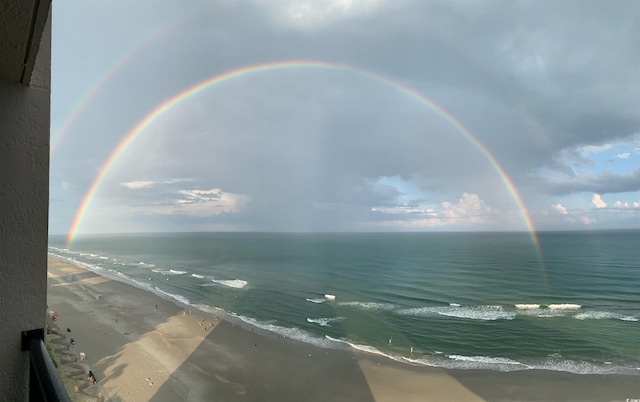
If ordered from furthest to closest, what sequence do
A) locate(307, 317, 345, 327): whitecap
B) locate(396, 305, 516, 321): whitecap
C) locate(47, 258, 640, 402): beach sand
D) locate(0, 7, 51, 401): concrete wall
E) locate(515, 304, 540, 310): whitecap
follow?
locate(515, 304, 540, 310): whitecap → locate(396, 305, 516, 321): whitecap → locate(307, 317, 345, 327): whitecap → locate(47, 258, 640, 402): beach sand → locate(0, 7, 51, 401): concrete wall

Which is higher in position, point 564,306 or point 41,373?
point 41,373

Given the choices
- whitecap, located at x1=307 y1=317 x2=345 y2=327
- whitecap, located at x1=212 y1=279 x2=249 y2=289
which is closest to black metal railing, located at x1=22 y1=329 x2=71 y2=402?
whitecap, located at x1=307 y1=317 x2=345 y2=327

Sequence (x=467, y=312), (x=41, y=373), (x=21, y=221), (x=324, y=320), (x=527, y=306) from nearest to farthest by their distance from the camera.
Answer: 1. (x=41, y=373)
2. (x=21, y=221)
3. (x=324, y=320)
4. (x=467, y=312)
5. (x=527, y=306)

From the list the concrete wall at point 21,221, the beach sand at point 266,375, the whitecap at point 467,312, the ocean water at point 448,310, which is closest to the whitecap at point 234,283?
the ocean water at point 448,310

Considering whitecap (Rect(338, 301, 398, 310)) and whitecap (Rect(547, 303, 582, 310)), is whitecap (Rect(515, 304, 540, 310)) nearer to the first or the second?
whitecap (Rect(547, 303, 582, 310))

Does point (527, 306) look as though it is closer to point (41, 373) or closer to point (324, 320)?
point (324, 320)

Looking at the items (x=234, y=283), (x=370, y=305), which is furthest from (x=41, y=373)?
(x=234, y=283)

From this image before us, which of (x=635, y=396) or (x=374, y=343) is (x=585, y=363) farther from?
(x=374, y=343)
